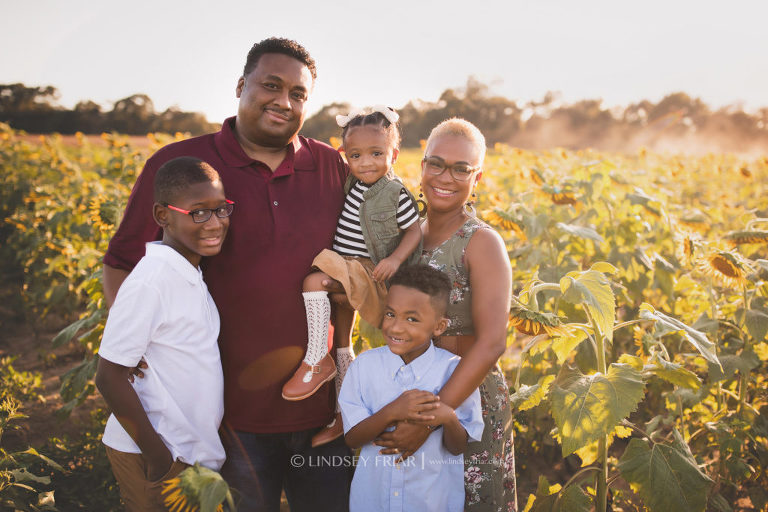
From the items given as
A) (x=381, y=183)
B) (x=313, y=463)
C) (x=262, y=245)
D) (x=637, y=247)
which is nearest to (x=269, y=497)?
(x=313, y=463)

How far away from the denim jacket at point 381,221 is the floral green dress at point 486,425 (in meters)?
0.19

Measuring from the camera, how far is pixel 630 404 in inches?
82.8

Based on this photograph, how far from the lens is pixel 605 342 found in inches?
145

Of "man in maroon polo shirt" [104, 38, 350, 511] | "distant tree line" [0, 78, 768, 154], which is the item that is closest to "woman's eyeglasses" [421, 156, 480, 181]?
"man in maroon polo shirt" [104, 38, 350, 511]

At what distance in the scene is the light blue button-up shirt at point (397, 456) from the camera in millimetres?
2002

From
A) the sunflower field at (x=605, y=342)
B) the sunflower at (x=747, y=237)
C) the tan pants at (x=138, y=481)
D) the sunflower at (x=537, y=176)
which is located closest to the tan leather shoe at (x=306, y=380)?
the tan pants at (x=138, y=481)

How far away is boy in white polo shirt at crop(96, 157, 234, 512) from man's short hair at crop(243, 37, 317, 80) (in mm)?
515

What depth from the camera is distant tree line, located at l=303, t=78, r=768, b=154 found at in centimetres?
1778

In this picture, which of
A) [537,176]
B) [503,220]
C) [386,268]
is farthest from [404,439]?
[537,176]

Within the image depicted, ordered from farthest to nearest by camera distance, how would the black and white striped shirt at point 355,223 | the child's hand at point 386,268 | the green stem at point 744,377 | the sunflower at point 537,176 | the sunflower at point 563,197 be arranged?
the sunflower at point 537,176 → the sunflower at point 563,197 → the green stem at point 744,377 → the black and white striped shirt at point 355,223 → the child's hand at point 386,268

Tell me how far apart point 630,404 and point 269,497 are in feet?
4.79

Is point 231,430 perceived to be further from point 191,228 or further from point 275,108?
point 275,108

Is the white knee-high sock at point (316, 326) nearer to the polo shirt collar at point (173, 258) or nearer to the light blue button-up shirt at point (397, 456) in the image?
the light blue button-up shirt at point (397, 456)

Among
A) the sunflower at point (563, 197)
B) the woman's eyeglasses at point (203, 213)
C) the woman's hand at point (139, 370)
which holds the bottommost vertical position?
the woman's hand at point (139, 370)
